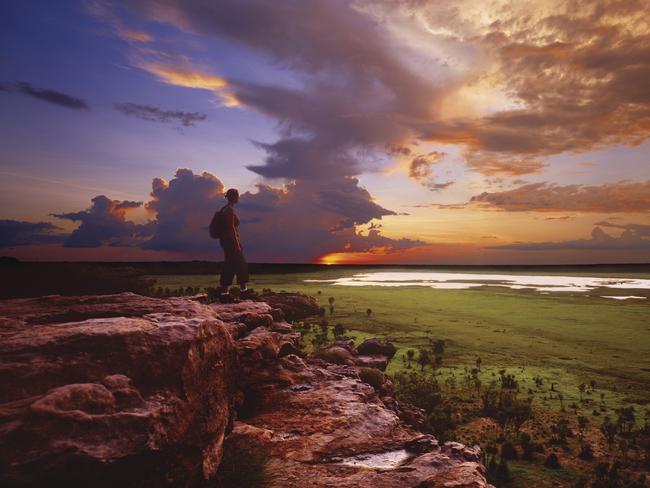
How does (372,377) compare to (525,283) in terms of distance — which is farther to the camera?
(525,283)

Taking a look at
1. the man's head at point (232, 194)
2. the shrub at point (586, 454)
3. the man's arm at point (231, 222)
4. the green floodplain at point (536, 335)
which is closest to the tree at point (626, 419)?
the green floodplain at point (536, 335)

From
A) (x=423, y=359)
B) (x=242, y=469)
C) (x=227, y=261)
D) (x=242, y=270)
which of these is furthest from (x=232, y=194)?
(x=423, y=359)

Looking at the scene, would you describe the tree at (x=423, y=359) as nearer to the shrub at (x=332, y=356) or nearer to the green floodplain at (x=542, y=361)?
the green floodplain at (x=542, y=361)

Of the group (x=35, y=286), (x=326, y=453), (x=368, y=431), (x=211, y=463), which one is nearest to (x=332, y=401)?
(x=368, y=431)

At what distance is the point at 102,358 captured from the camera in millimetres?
5129

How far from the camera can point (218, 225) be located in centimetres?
1394

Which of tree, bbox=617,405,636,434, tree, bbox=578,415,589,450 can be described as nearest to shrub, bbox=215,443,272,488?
tree, bbox=578,415,589,450

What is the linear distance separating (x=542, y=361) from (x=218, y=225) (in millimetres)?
17046

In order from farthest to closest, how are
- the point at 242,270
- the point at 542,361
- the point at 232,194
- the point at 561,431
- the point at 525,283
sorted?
the point at 525,283 < the point at 542,361 < the point at 242,270 < the point at 232,194 < the point at 561,431

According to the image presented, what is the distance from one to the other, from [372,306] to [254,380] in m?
31.7

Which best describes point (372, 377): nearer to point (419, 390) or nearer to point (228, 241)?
point (419, 390)

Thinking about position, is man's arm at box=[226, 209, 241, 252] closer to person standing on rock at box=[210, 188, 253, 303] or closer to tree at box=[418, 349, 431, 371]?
person standing on rock at box=[210, 188, 253, 303]

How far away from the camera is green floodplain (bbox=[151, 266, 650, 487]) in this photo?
36.3 ft

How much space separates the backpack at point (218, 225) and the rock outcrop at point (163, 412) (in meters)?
5.59
